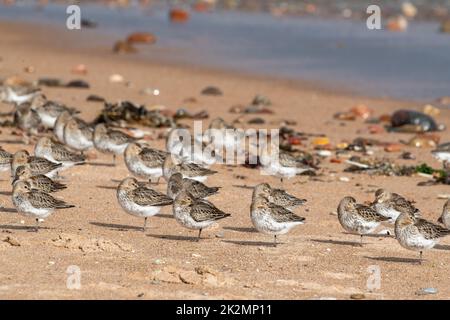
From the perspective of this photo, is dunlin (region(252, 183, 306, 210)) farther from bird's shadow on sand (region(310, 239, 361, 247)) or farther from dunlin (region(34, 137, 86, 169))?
dunlin (region(34, 137, 86, 169))

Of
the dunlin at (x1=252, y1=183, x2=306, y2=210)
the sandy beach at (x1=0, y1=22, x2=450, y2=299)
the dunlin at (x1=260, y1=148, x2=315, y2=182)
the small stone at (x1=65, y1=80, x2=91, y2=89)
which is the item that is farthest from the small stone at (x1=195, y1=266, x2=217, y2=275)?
the small stone at (x1=65, y1=80, x2=91, y2=89)

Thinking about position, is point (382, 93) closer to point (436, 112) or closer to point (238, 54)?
point (436, 112)

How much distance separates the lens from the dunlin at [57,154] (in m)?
17.4

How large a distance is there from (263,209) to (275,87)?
52.3ft

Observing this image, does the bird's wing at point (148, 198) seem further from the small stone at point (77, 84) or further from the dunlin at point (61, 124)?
the small stone at point (77, 84)

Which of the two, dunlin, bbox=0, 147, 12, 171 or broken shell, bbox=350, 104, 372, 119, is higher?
dunlin, bbox=0, 147, 12, 171

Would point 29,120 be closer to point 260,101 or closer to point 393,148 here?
point 260,101

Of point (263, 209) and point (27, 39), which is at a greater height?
point (263, 209)

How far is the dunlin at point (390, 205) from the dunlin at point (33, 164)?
5108mm

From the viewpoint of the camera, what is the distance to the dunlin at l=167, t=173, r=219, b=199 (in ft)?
50.9

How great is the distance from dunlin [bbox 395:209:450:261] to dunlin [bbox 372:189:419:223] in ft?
4.35

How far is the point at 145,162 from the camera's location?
57.1 ft

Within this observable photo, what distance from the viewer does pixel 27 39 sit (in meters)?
37.3
